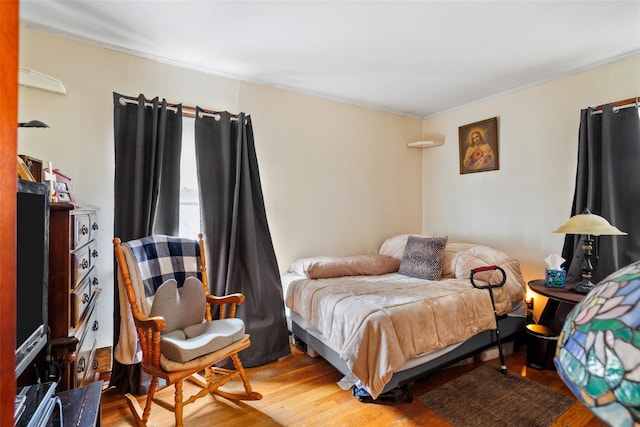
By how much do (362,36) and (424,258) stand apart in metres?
1.95

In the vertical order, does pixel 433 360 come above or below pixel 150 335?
below

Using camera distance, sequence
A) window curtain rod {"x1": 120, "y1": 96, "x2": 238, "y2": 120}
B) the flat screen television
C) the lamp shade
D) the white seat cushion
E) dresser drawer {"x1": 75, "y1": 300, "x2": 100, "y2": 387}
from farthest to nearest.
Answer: window curtain rod {"x1": 120, "y1": 96, "x2": 238, "y2": 120} < the lamp shade < the white seat cushion < dresser drawer {"x1": 75, "y1": 300, "x2": 100, "y2": 387} < the flat screen television

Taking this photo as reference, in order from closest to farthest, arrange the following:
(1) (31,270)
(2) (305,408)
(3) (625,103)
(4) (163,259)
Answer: (1) (31,270) < (2) (305,408) < (4) (163,259) < (3) (625,103)

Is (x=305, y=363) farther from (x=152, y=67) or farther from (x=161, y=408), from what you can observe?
(x=152, y=67)

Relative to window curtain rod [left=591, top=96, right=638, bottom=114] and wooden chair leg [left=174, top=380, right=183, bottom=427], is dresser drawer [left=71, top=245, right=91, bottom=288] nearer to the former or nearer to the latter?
wooden chair leg [left=174, top=380, right=183, bottom=427]

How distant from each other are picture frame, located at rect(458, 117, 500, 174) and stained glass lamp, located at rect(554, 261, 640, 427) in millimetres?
3254

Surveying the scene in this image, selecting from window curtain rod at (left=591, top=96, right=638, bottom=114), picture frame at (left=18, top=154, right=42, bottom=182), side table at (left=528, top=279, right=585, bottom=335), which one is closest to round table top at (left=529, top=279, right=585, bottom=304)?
side table at (left=528, top=279, right=585, bottom=335)

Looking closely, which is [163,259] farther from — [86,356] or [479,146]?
[479,146]

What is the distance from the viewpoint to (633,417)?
0.85 ft

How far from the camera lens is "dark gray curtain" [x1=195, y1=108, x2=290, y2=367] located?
Result: 8.05 ft

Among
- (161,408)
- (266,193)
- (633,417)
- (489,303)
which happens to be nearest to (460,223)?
(489,303)

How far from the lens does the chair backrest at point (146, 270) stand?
5.86 ft

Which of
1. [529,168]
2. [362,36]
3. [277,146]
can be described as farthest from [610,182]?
[277,146]

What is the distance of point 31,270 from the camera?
3.35ft
